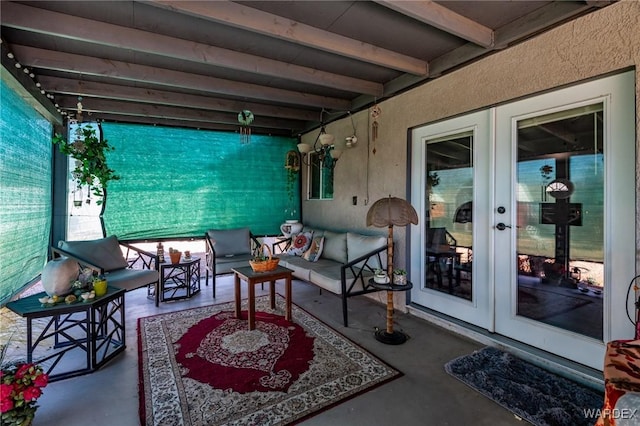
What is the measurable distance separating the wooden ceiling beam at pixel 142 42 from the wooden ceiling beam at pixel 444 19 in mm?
1315

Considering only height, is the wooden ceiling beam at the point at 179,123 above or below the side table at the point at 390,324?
above

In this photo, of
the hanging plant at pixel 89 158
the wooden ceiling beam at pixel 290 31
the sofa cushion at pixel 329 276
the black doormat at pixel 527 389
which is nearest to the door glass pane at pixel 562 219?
the black doormat at pixel 527 389

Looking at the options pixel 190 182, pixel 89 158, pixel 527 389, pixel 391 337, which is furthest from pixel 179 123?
pixel 527 389

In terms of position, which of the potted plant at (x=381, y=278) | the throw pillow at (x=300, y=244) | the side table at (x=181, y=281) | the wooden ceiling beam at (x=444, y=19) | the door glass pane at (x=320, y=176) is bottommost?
the side table at (x=181, y=281)

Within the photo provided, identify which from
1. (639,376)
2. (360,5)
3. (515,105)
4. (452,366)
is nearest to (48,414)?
(452,366)

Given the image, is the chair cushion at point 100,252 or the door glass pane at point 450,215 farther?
the chair cushion at point 100,252

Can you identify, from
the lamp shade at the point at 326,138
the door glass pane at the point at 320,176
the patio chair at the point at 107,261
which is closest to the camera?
the patio chair at the point at 107,261

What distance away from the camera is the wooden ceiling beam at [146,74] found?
2.77m

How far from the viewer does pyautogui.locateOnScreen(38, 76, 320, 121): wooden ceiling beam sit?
3404 mm

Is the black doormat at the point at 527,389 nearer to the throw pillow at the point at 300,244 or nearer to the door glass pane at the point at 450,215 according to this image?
the door glass pane at the point at 450,215

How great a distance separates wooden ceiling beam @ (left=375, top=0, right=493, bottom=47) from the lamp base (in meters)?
2.55

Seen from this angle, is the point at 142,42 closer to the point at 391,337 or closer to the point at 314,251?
the point at 314,251

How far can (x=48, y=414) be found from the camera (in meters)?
1.68

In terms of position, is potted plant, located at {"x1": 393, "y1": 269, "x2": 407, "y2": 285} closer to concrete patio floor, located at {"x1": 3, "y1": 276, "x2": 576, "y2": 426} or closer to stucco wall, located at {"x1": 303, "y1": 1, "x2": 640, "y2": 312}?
concrete patio floor, located at {"x1": 3, "y1": 276, "x2": 576, "y2": 426}
